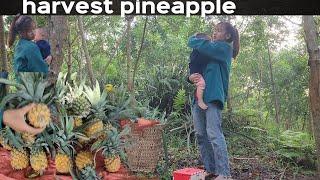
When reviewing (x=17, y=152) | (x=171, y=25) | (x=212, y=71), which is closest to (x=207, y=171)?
(x=212, y=71)

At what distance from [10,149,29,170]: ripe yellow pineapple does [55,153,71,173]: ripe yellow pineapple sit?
0.13m

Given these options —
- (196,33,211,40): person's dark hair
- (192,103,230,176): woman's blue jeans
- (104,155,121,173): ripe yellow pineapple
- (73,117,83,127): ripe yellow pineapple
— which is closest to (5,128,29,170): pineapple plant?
(73,117,83,127): ripe yellow pineapple

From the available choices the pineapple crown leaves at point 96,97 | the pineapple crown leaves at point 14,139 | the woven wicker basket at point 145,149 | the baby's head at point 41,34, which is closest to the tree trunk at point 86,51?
the pineapple crown leaves at point 96,97

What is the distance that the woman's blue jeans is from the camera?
2.53 m

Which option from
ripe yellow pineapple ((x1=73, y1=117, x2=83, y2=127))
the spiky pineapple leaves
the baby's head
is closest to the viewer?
the spiky pineapple leaves

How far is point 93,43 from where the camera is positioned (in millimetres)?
2592

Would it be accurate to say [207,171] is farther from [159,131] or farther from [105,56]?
[105,56]

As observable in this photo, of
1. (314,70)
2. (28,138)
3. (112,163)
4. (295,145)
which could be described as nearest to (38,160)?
(28,138)

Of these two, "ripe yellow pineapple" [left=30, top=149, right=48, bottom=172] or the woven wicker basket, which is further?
the woven wicker basket

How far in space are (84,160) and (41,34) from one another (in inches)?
24.4

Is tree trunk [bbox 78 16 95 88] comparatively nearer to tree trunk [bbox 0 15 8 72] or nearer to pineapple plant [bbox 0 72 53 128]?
pineapple plant [bbox 0 72 53 128]

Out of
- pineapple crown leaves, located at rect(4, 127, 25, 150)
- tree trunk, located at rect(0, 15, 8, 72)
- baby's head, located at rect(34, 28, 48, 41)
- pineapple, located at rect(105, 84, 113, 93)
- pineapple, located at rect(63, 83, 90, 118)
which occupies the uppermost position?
baby's head, located at rect(34, 28, 48, 41)

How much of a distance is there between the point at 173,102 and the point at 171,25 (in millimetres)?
363

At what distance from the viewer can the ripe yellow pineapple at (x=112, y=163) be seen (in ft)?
7.97
